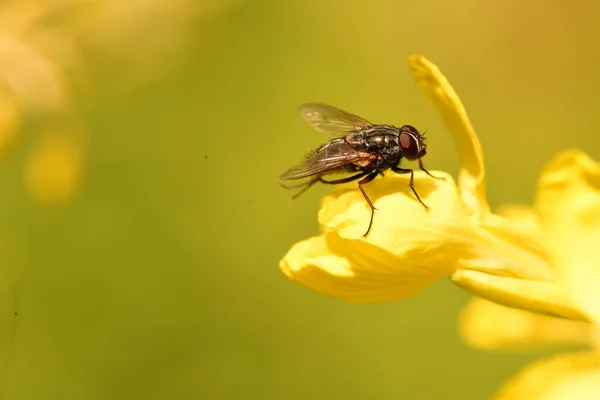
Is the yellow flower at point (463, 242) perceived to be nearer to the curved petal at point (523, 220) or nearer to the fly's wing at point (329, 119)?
the curved petal at point (523, 220)

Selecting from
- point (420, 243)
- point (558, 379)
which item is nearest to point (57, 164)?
point (420, 243)

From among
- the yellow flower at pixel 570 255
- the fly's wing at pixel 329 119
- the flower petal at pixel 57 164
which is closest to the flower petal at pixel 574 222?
the yellow flower at pixel 570 255

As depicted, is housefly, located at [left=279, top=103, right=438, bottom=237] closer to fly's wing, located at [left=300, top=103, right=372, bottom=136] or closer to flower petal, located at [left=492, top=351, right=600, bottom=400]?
fly's wing, located at [left=300, top=103, right=372, bottom=136]

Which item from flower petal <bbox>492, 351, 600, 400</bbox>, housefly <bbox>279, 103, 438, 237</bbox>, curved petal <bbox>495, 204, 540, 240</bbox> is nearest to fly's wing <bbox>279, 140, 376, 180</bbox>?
housefly <bbox>279, 103, 438, 237</bbox>

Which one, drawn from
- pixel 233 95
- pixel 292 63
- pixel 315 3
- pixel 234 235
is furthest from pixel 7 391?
pixel 315 3

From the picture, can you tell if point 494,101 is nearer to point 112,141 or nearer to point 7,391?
point 112,141
